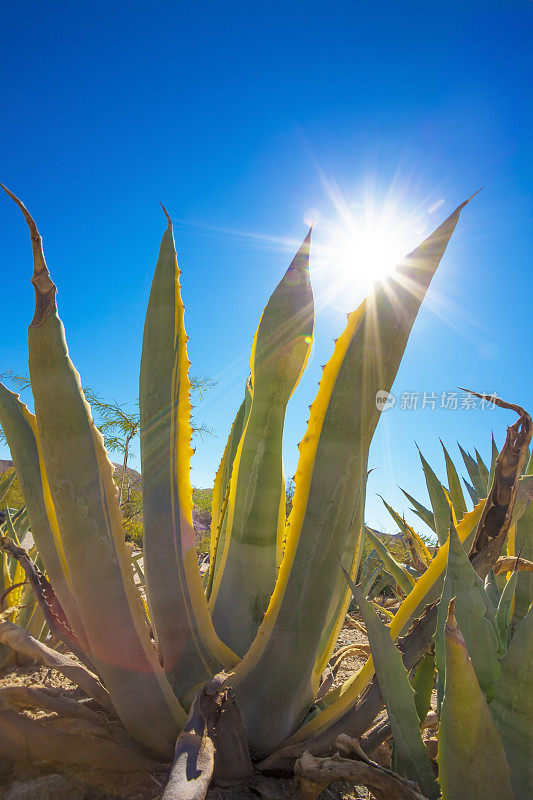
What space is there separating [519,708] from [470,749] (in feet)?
0.26

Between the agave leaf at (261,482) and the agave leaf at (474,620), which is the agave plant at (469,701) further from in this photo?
the agave leaf at (261,482)

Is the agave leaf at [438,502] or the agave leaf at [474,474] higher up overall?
the agave leaf at [474,474]

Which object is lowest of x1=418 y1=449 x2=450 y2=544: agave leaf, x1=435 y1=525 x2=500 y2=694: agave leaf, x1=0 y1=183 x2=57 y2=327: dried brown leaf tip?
x1=435 y1=525 x2=500 y2=694: agave leaf

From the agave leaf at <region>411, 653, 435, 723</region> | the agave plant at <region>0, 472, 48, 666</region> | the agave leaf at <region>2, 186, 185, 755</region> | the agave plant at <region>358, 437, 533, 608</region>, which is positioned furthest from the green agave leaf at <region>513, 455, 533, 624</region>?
the agave plant at <region>0, 472, 48, 666</region>

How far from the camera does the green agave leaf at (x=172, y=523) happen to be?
76 cm

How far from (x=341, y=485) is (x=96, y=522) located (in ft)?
1.18

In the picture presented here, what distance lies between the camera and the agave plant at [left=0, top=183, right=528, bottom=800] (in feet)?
2.19

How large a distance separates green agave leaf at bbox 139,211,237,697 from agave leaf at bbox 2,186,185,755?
75mm

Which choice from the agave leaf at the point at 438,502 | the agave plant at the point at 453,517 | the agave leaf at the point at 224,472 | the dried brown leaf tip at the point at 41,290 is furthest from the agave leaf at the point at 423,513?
the dried brown leaf tip at the point at 41,290

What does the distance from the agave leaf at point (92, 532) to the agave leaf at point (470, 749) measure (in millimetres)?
382

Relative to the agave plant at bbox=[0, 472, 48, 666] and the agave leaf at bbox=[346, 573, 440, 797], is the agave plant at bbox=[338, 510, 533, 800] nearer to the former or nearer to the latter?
the agave leaf at bbox=[346, 573, 440, 797]

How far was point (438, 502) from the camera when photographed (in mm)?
1464

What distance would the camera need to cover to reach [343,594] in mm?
892

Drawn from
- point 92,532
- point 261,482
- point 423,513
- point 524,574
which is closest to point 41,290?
point 92,532
